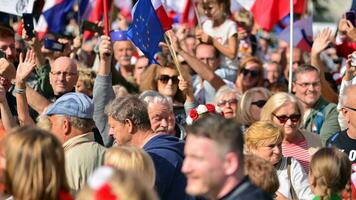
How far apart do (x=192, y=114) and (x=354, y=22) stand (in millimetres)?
3205

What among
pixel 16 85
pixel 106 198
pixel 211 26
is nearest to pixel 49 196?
pixel 106 198

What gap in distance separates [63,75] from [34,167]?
480 cm

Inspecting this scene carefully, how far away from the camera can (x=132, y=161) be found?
6.59m

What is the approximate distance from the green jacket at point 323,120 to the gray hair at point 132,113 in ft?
10.2

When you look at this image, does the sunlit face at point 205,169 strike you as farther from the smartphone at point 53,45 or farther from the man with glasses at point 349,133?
the smartphone at point 53,45

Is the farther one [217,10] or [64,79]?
[217,10]

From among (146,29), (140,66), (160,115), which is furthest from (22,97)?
(140,66)

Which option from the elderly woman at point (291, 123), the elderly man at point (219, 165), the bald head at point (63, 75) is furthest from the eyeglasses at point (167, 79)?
the elderly man at point (219, 165)

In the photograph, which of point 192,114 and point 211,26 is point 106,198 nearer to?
point 192,114

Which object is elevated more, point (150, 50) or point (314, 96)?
point (150, 50)

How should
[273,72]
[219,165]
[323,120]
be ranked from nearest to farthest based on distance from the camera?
1. [219,165]
2. [323,120]
3. [273,72]

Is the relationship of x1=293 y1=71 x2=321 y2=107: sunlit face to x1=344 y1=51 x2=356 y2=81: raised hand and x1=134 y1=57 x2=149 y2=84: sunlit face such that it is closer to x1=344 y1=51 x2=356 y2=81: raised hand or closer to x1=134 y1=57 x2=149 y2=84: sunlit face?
x1=344 y1=51 x2=356 y2=81: raised hand

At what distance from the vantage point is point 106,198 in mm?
4996

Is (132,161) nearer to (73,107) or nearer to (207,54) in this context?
(73,107)
